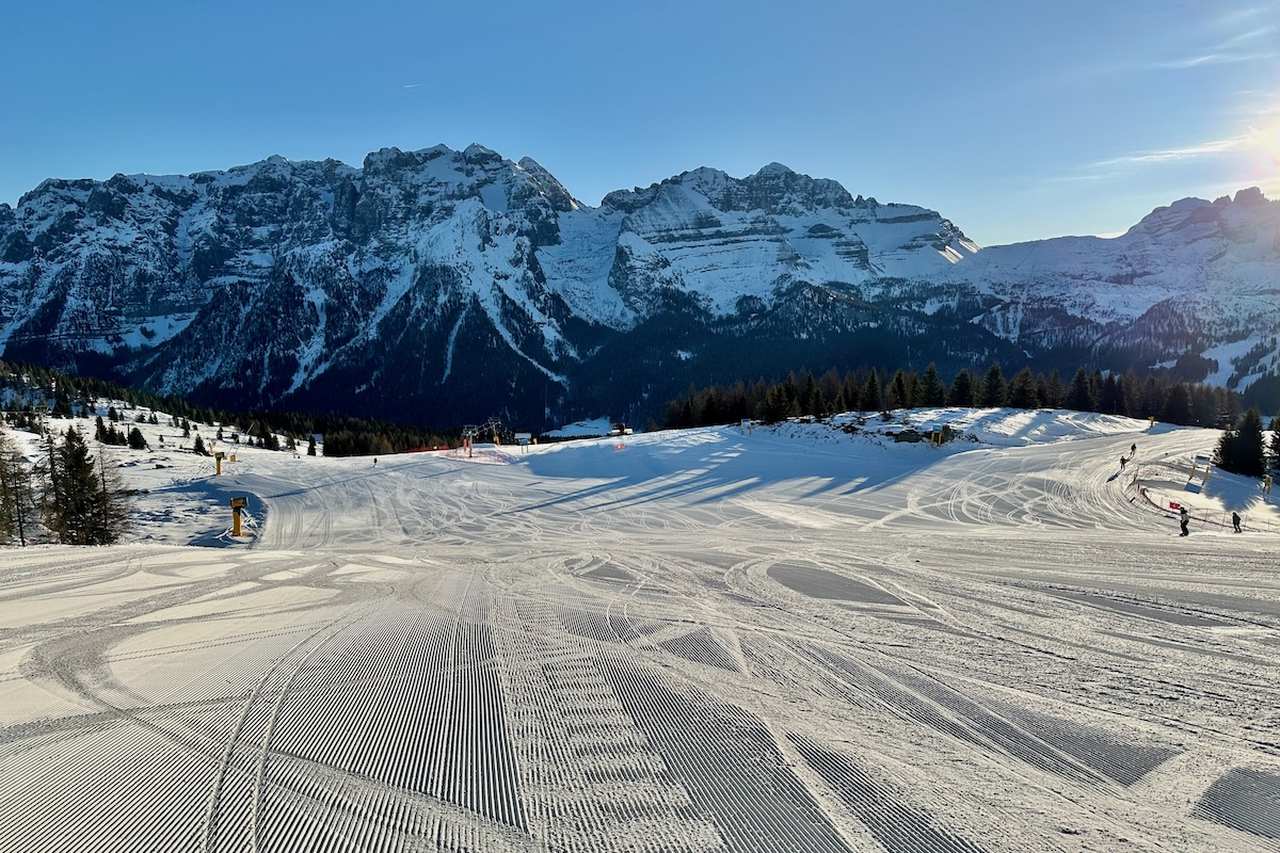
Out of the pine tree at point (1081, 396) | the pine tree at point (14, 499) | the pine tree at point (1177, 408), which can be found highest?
the pine tree at point (14, 499)

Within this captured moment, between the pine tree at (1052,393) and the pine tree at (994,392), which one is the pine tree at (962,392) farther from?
the pine tree at (1052,393)

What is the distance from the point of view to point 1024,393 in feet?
209

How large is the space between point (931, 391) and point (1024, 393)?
10688 millimetres

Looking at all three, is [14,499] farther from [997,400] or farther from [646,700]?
[997,400]

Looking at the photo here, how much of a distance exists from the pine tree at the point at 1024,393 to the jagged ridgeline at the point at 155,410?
69510 mm

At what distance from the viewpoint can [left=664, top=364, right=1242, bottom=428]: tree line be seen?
56906 millimetres

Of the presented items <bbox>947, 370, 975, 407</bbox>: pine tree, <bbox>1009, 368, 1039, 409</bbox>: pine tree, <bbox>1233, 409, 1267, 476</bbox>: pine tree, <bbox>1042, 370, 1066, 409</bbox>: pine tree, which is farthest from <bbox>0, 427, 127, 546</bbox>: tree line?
<bbox>1042, 370, 1066, 409</bbox>: pine tree

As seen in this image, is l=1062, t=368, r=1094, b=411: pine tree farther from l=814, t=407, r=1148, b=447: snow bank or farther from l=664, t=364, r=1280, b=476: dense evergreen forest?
l=814, t=407, r=1148, b=447: snow bank

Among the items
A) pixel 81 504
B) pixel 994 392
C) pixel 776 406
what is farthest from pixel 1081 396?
pixel 81 504

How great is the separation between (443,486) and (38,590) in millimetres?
18817

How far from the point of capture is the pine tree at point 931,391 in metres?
61.3

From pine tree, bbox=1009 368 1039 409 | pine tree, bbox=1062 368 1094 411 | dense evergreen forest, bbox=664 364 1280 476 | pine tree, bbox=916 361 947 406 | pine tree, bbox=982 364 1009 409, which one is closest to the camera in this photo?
dense evergreen forest, bbox=664 364 1280 476

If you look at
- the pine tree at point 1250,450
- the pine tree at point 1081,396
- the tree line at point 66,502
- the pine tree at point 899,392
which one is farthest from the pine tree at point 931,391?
the tree line at point 66,502

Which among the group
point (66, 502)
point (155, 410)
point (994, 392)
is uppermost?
point (155, 410)
